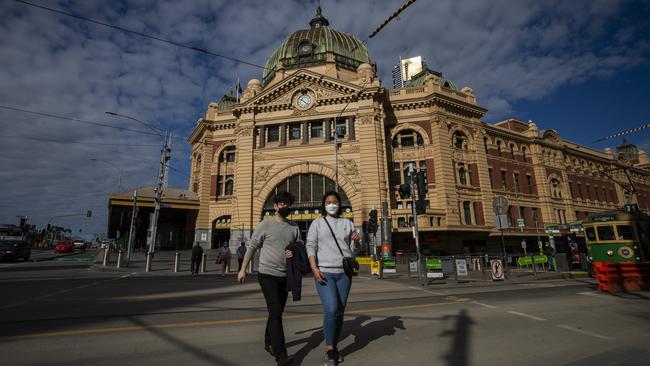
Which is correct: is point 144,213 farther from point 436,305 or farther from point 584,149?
point 584,149

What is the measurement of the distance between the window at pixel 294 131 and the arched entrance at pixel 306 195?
4286mm

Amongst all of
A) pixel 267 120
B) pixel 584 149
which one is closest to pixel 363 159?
pixel 267 120

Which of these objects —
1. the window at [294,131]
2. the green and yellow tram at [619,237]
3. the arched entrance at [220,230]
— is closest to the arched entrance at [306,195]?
the window at [294,131]

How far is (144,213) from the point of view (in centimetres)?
3959

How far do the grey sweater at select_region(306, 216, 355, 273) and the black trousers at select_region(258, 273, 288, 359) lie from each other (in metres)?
0.50

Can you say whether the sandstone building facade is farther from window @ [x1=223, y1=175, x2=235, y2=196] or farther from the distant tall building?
the distant tall building

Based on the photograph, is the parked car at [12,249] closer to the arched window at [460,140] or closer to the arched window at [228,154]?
the arched window at [228,154]

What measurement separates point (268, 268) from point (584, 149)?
59927 mm

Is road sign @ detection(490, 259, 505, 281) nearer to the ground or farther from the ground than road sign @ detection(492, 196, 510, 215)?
nearer to the ground

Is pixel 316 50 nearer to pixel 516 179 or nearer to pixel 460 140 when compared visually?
pixel 460 140

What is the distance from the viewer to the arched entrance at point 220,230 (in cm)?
3481

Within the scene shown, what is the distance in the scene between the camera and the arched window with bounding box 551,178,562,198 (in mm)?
39906

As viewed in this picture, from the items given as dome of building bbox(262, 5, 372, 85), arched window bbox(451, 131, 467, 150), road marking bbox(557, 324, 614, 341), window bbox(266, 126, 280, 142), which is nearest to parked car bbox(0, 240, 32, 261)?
window bbox(266, 126, 280, 142)

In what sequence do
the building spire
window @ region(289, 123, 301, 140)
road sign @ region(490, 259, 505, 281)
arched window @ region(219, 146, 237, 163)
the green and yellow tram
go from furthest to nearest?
the building spire < arched window @ region(219, 146, 237, 163) < window @ region(289, 123, 301, 140) < road sign @ region(490, 259, 505, 281) < the green and yellow tram
